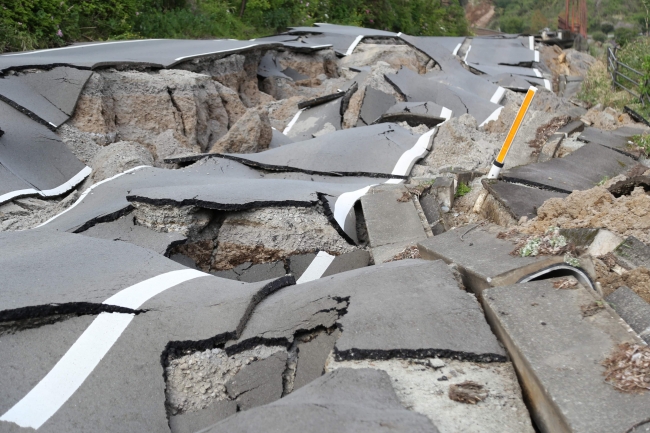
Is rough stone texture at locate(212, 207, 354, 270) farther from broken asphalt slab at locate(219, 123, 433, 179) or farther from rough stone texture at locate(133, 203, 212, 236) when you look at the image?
broken asphalt slab at locate(219, 123, 433, 179)

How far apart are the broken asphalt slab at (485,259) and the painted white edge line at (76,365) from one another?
1.59m

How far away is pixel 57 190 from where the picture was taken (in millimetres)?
5934

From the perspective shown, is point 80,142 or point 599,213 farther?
point 80,142

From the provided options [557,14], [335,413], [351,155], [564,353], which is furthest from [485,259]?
[557,14]

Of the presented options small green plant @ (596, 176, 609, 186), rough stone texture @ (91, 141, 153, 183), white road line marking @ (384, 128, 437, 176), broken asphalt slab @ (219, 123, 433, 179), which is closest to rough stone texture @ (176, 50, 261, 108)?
rough stone texture @ (91, 141, 153, 183)

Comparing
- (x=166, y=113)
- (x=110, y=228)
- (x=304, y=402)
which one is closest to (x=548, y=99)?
(x=166, y=113)

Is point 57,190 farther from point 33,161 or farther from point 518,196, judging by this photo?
point 518,196

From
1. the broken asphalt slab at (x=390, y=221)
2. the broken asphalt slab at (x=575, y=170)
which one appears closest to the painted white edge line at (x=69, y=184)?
the broken asphalt slab at (x=390, y=221)

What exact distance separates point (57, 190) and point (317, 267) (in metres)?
3.18

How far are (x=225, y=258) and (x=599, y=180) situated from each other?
3711 mm

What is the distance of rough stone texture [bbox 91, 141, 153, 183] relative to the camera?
5.79 metres

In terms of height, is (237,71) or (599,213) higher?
(599,213)

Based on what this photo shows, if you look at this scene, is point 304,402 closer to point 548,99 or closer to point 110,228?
point 110,228

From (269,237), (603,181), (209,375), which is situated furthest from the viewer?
(603,181)
